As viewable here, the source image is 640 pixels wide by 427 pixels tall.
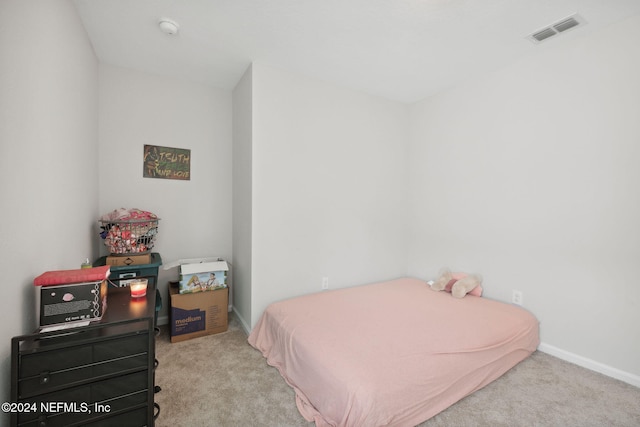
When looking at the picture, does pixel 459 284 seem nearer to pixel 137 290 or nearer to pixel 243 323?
pixel 243 323

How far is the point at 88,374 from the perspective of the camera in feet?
3.51

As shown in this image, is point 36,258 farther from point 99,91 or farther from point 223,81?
point 223,81

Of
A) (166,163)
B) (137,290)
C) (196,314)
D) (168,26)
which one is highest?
(168,26)

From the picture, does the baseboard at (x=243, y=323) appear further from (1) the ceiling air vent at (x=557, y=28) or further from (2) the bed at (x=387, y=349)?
(1) the ceiling air vent at (x=557, y=28)

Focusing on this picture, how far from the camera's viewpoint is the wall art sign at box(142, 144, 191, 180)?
2701mm

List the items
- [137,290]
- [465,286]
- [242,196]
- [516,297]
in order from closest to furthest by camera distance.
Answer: [137,290], [516,297], [465,286], [242,196]

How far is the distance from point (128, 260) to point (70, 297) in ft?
3.71

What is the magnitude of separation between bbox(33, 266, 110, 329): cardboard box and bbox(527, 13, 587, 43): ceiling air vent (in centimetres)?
312

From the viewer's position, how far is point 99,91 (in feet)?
8.16

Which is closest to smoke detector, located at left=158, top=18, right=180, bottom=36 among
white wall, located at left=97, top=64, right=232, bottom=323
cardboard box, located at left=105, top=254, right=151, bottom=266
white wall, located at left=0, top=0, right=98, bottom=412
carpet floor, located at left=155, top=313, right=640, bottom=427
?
white wall, located at left=0, top=0, right=98, bottom=412

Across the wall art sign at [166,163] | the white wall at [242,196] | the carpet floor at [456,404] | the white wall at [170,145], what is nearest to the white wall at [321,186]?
the white wall at [242,196]

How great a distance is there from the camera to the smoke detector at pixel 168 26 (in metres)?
1.91

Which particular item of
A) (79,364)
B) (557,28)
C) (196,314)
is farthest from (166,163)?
(557,28)

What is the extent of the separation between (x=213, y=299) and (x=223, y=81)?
7.16 ft
